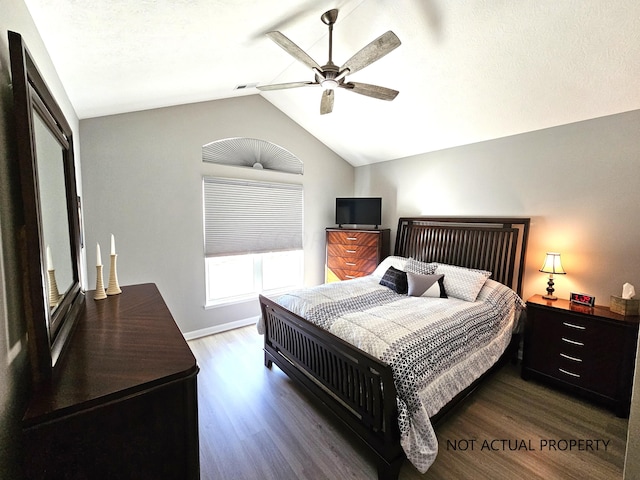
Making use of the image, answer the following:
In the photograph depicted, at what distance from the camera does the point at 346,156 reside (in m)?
4.73

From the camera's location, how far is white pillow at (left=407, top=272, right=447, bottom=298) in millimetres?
2918

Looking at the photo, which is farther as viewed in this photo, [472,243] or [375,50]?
[472,243]

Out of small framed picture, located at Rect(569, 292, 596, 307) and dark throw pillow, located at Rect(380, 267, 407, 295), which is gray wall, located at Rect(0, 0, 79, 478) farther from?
small framed picture, located at Rect(569, 292, 596, 307)

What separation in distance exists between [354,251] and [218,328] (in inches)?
86.5

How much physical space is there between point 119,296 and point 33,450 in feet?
4.11

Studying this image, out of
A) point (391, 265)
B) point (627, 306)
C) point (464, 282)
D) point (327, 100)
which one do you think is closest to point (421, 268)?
point (391, 265)

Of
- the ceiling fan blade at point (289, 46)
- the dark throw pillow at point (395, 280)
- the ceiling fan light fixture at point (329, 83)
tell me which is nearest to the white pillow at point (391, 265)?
the dark throw pillow at point (395, 280)

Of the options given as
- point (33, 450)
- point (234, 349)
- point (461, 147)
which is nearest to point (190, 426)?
point (33, 450)

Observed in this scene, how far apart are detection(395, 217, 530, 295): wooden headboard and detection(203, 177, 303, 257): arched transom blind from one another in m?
1.67

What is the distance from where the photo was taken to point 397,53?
7.91 ft

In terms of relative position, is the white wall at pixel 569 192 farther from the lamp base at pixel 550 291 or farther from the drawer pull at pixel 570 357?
the drawer pull at pixel 570 357

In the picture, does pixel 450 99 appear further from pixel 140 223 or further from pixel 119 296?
pixel 140 223

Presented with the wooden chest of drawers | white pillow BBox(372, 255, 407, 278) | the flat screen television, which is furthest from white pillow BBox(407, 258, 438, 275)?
the flat screen television

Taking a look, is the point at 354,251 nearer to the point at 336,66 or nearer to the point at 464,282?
the point at 464,282
